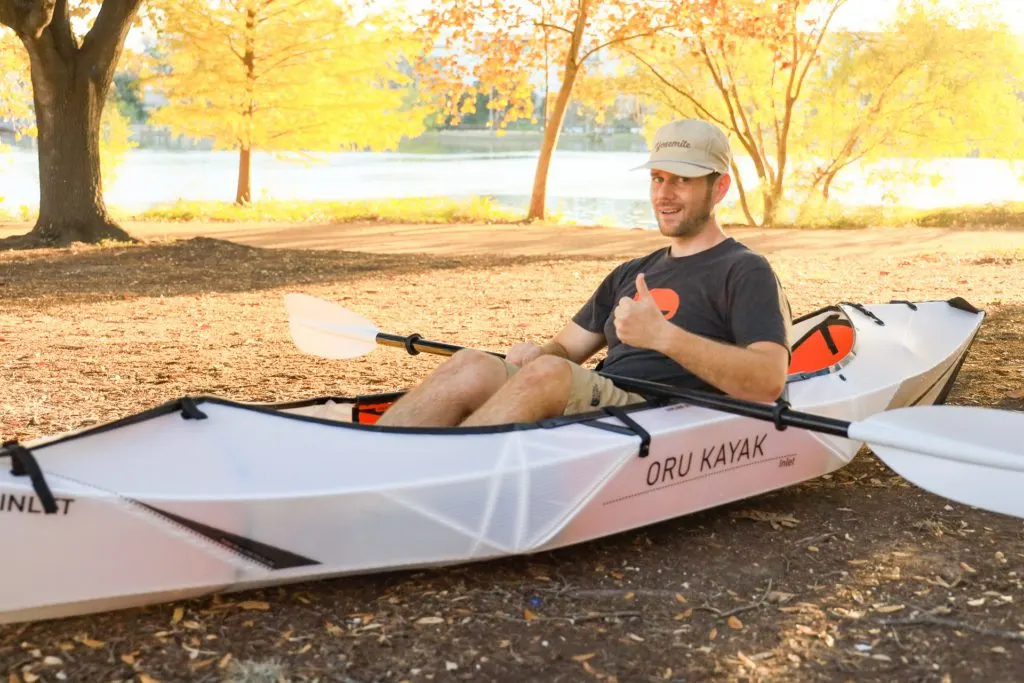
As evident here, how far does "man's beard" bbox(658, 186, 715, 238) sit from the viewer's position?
3.53m

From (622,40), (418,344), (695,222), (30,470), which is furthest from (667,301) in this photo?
(622,40)

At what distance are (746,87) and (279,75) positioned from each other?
811 centimetres

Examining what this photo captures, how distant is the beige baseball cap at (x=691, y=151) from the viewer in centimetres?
346

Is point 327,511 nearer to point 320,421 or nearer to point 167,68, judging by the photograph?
point 320,421

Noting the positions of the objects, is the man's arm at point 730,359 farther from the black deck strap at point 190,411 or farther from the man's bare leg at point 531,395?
the black deck strap at point 190,411

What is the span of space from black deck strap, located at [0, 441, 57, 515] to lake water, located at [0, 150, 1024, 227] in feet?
23.3

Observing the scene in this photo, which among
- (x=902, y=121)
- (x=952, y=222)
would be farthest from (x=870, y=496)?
(x=902, y=121)

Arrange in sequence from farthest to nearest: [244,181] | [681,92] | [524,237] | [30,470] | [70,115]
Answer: [244,181]
[681,92]
[524,237]
[70,115]
[30,470]

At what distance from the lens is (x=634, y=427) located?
3.27 m

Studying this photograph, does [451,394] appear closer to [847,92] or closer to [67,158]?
[67,158]

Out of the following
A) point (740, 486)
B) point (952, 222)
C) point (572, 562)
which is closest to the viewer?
point (572, 562)

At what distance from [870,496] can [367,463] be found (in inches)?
80.2

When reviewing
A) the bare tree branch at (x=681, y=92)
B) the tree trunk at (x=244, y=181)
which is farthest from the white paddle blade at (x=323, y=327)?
the tree trunk at (x=244, y=181)

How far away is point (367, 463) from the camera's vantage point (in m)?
2.98
